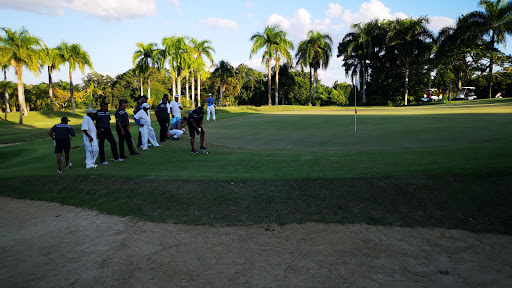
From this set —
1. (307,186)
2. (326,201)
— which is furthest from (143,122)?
(326,201)

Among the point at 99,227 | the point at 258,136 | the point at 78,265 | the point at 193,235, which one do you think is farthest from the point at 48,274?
the point at 258,136

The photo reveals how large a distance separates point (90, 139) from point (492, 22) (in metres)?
61.7

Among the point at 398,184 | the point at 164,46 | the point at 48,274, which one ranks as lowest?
the point at 48,274

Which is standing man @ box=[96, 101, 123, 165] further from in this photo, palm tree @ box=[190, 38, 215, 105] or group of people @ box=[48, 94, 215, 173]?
palm tree @ box=[190, 38, 215, 105]

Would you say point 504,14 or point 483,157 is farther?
point 504,14

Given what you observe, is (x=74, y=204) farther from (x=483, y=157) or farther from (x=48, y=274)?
(x=483, y=157)

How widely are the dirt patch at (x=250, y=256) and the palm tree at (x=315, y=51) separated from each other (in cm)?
5892

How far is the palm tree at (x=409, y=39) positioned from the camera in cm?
5459

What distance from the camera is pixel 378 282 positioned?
14.7 feet

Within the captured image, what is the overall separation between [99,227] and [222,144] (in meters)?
8.50

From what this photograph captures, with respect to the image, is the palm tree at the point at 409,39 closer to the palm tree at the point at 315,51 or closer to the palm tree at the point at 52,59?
the palm tree at the point at 315,51

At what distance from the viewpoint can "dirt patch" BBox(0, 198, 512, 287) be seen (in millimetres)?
4648

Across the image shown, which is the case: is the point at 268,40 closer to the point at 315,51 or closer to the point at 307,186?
the point at 315,51

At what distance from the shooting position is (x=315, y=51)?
63.5m
